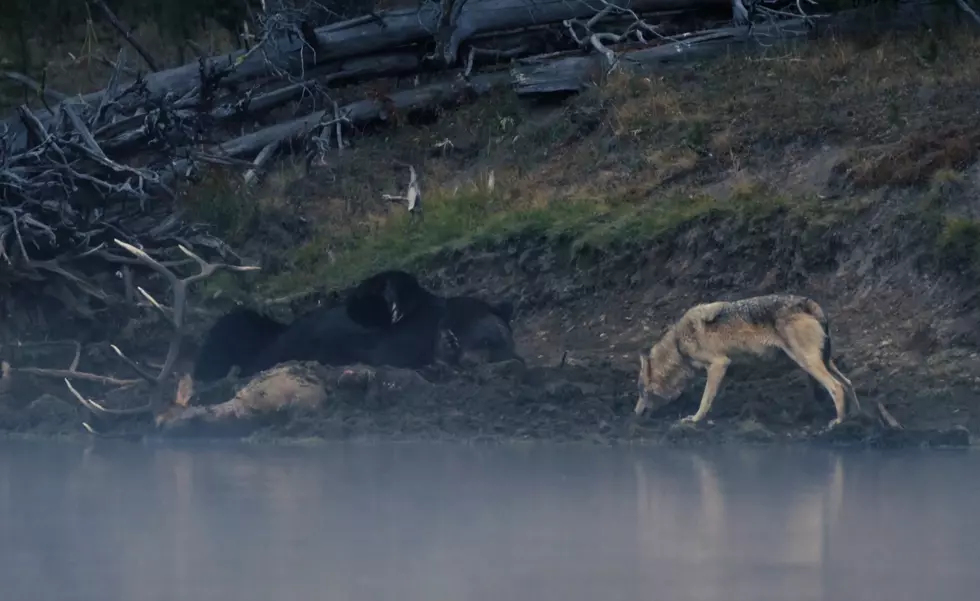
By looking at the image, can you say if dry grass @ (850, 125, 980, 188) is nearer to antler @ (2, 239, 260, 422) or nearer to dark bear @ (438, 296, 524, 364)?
dark bear @ (438, 296, 524, 364)

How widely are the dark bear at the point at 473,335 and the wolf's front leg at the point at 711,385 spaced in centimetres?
228

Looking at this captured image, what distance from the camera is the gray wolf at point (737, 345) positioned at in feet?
44.0

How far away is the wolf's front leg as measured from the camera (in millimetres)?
13781

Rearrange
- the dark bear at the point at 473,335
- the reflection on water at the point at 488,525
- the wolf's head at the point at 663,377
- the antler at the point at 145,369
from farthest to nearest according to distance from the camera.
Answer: the dark bear at the point at 473,335
the antler at the point at 145,369
the wolf's head at the point at 663,377
the reflection on water at the point at 488,525

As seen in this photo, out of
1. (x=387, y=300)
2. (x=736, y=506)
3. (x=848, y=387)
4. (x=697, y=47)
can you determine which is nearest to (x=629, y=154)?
(x=697, y=47)

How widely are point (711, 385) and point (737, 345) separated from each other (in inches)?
14.5

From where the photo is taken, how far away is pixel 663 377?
14.1 meters

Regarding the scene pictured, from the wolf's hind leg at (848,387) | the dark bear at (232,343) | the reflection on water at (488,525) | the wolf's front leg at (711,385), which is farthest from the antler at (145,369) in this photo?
the wolf's hind leg at (848,387)

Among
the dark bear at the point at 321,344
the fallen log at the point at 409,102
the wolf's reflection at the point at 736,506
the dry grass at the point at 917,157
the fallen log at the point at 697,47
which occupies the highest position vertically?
the fallen log at the point at 697,47

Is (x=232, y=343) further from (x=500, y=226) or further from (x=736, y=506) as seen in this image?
(x=736, y=506)

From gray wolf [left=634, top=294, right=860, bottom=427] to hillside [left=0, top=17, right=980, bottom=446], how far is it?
0.29 metres

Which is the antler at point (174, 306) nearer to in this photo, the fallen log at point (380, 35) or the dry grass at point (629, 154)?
the dry grass at point (629, 154)

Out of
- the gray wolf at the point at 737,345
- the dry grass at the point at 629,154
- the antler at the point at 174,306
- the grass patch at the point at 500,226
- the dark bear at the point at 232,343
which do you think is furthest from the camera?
the dry grass at the point at 629,154

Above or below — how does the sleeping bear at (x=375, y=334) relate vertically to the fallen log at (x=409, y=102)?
below
